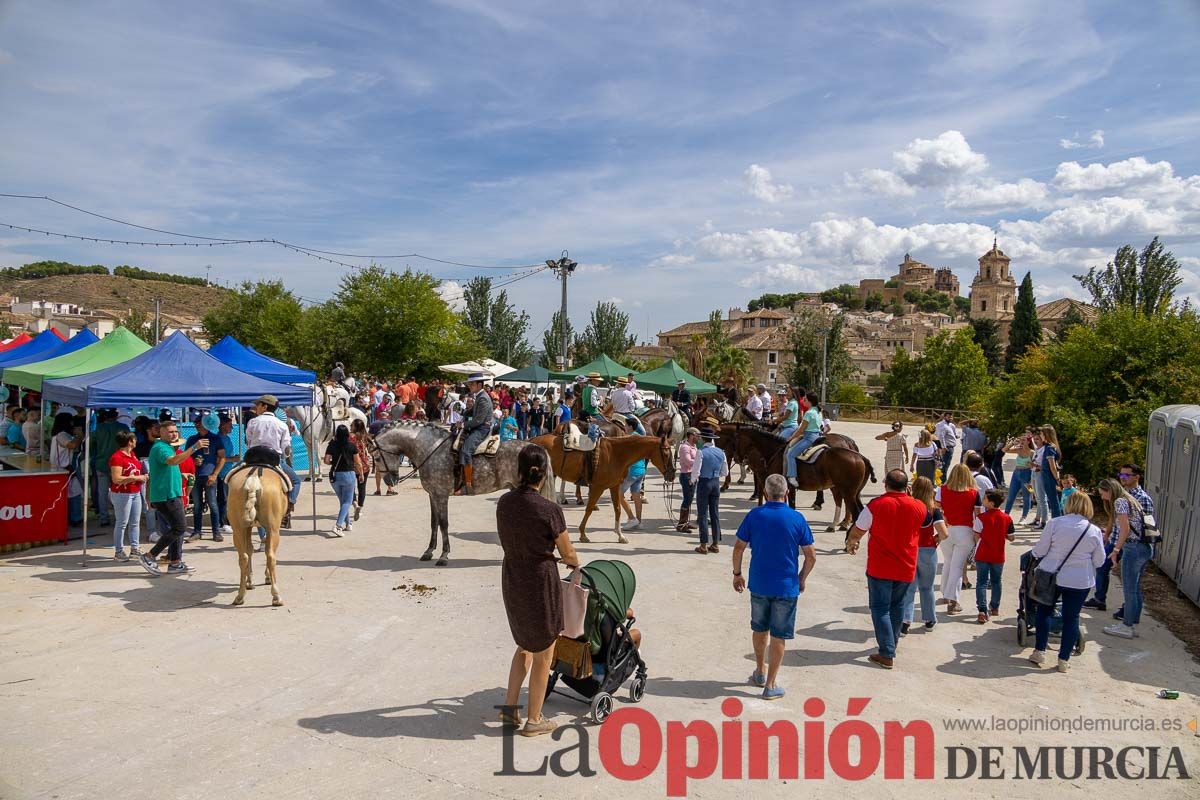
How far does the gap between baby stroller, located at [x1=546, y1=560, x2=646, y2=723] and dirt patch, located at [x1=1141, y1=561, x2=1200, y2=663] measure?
19.7ft

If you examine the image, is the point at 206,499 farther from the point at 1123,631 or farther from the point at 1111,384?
the point at 1111,384

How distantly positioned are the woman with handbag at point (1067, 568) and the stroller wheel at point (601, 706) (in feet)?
14.1

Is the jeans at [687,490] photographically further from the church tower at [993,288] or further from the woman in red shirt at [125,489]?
the church tower at [993,288]

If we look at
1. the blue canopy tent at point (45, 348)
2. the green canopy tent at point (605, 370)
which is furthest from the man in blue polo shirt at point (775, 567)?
the green canopy tent at point (605, 370)

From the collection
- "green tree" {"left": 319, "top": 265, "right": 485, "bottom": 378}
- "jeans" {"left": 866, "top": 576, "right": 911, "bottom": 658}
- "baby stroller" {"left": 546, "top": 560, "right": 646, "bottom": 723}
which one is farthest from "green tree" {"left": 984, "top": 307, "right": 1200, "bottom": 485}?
"green tree" {"left": 319, "top": 265, "right": 485, "bottom": 378}

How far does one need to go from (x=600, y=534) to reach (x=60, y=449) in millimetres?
8444

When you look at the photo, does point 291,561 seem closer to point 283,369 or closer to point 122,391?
point 122,391

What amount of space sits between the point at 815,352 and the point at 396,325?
2913cm

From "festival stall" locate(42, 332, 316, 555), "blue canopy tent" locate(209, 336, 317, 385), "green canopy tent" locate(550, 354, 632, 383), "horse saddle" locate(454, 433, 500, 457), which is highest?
"green canopy tent" locate(550, 354, 632, 383)

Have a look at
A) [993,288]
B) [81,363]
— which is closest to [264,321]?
[81,363]

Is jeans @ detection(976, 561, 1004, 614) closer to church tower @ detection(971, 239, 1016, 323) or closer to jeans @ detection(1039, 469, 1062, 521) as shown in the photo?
jeans @ detection(1039, 469, 1062, 521)

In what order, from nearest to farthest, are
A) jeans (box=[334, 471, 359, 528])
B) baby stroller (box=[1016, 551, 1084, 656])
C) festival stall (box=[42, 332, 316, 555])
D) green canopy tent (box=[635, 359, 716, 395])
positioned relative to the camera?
baby stroller (box=[1016, 551, 1084, 656]), festival stall (box=[42, 332, 316, 555]), jeans (box=[334, 471, 359, 528]), green canopy tent (box=[635, 359, 716, 395])

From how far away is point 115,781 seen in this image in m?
4.71

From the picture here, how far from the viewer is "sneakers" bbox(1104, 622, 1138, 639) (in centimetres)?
806
